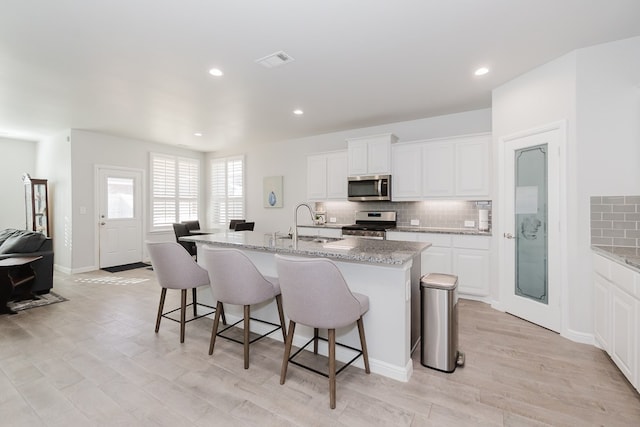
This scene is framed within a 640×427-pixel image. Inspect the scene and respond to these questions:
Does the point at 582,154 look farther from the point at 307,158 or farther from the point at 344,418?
the point at 307,158

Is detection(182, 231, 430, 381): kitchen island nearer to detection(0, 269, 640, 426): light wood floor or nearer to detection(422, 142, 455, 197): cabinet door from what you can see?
detection(0, 269, 640, 426): light wood floor

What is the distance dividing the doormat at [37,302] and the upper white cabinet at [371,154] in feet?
15.7

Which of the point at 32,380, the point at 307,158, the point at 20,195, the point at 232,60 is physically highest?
the point at 232,60

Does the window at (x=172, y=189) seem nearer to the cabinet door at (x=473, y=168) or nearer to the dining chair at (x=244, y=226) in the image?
the dining chair at (x=244, y=226)

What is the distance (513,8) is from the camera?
2.24 m

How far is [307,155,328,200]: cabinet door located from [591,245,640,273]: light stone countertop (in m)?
3.90

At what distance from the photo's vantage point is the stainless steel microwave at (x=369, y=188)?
4777 millimetres

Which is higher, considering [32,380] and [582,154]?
[582,154]

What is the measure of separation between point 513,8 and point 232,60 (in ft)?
8.15

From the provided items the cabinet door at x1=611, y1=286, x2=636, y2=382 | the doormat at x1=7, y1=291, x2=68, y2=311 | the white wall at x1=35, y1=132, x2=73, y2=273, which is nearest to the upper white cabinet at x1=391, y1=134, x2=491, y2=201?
the cabinet door at x1=611, y1=286, x2=636, y2=382

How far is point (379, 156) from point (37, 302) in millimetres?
5386

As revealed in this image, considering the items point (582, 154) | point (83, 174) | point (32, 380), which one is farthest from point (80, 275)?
point (582, 154)

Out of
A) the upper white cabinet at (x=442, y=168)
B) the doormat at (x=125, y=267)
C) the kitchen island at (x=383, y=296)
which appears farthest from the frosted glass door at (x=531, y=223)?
the doormat at (x=125, y=267)

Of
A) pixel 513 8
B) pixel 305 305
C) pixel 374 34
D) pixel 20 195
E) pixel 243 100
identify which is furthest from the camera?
pixel 20 195
